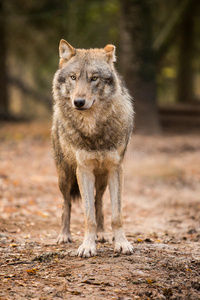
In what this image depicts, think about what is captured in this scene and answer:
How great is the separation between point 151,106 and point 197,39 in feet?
24.0

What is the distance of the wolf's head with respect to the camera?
13.8 ft

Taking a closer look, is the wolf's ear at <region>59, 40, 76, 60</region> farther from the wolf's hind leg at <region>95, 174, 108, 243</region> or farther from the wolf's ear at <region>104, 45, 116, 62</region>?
the wolf's hind leg at <region>95, 174, 108, 243</region>

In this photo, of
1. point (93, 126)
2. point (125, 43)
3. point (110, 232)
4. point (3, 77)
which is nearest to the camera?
point (93, 126)

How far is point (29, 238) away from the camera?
514 cm

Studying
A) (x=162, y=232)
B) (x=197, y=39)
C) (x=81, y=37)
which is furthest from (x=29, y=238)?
(x=197, y=39)

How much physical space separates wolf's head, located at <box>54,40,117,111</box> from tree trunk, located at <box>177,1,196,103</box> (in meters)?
14.8

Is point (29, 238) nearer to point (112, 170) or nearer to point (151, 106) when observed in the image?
point (112, 170)

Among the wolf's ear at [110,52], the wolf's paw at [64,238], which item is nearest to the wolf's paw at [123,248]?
the wolf's paw at [64,238]

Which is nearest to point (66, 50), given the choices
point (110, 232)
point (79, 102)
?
point (79, 102)

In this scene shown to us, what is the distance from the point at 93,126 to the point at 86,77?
53 cm

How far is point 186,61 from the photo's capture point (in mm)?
19188

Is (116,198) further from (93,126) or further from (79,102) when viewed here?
(79,102)

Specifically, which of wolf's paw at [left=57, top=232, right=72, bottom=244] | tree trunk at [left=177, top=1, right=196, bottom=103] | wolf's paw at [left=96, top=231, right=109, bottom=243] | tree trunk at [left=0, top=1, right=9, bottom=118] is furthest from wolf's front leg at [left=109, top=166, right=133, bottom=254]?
tree trunk at [left=177, top=1, right=196, bottom=103]

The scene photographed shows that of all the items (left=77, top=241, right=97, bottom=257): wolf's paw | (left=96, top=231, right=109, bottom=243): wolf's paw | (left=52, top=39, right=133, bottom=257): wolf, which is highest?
(left=52, top=39, right=133, bottom=257): wolf
